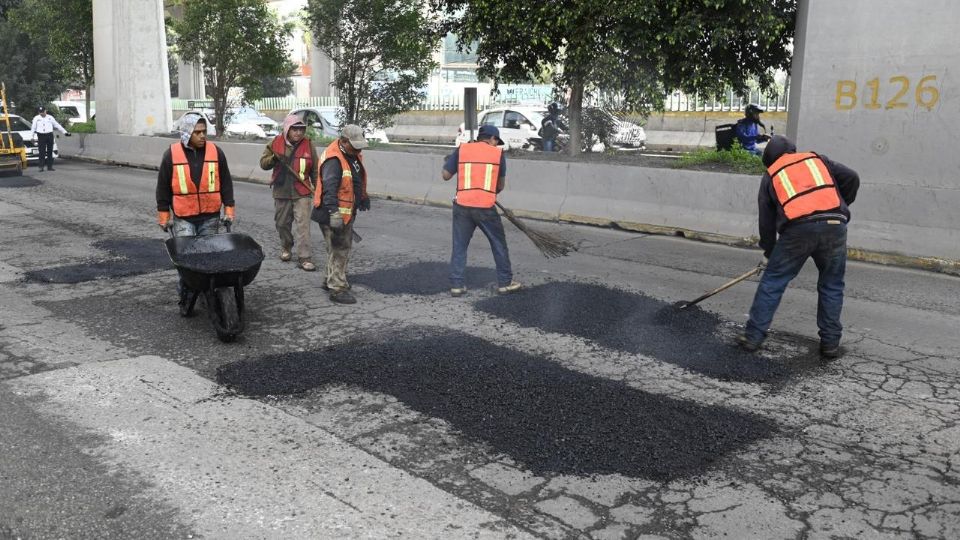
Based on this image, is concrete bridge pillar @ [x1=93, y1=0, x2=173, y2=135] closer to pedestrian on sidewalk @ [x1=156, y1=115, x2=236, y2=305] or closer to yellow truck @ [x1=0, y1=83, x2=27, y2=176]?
yellow truck @ [x1=0, y1=83, x2=27, y2=176]

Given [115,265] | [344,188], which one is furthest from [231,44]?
[344,188]

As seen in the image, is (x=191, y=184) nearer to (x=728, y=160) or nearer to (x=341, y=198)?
(x=341, y=198)

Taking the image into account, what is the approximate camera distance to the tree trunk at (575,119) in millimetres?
15969

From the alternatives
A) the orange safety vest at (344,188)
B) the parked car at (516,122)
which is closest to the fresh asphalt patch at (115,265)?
the orange safety vest at (344,188)

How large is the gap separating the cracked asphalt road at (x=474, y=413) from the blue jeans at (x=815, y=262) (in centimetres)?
25

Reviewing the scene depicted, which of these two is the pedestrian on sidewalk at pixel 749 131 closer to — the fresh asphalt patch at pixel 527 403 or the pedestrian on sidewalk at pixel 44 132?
the fresh asphalt patch at pixel 527 403

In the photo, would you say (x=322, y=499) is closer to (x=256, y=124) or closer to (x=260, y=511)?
(x=260, y=511)

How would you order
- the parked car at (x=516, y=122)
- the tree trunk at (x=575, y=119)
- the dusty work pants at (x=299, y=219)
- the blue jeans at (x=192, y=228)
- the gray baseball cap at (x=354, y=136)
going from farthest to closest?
the parked car at (x=516, y=122) < the tree trunk at (x=575, y=119) < the dusty work pants at (x=299, y=219) < the gray baseball cap at (x=354, y=136) < the blue jeans at (x=192, y=228)

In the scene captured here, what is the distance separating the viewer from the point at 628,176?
12883 mm

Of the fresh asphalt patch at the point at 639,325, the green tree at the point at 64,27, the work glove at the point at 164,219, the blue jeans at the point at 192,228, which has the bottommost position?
the fresh asphalt patch at the point at 639,325

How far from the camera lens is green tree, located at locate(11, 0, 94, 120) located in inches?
1068

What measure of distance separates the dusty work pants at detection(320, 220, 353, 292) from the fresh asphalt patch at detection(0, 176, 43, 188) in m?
12.8

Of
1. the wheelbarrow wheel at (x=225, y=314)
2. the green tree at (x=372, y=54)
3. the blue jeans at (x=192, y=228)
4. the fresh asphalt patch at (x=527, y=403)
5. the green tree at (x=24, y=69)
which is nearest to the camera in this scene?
the fresh asphalt patch at (x=527, y=403)

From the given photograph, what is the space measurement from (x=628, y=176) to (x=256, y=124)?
24.2 meters
